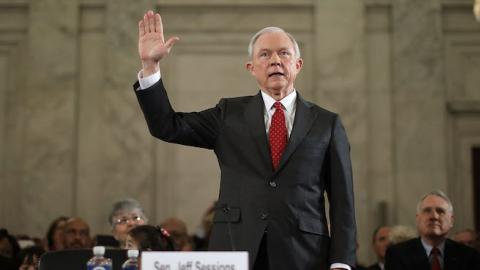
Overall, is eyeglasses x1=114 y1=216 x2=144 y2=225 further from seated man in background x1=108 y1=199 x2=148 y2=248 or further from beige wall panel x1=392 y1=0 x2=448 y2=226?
beige wall panel x1=392 y1=0 x2=448 y2=226

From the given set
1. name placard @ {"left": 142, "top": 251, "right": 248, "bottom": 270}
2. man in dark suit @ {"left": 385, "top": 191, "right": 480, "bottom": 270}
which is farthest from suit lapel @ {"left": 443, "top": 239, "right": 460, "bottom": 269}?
name placard @ {"left": 142, "top": 251, "right": 248, "bottom": 270}

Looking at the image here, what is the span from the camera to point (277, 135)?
401 cm

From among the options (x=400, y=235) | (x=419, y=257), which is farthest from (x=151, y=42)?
(x=400, y=235)

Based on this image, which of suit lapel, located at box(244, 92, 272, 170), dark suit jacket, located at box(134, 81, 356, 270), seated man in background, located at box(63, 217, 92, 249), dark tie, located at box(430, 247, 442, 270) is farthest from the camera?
seated man in background, located at box(63, 217, 92, 249)

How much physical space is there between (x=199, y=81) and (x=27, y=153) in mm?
2425

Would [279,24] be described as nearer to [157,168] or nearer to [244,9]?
[244,9]

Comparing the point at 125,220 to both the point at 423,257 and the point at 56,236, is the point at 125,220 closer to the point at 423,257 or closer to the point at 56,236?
the point at 56,236

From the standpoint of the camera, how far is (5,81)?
11.1m

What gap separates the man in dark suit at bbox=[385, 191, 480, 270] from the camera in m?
7.01

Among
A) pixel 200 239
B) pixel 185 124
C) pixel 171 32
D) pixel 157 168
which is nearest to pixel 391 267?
pixel 200 239

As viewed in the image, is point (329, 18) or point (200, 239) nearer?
point (200, 239)

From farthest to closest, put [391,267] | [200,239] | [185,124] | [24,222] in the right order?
[24,222] → [200,239] → [391,267] → [185,124]

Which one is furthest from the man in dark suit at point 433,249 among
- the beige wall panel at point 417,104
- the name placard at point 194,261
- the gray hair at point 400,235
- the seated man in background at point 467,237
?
the name placard at point 194,261

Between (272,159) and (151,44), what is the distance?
78cm
